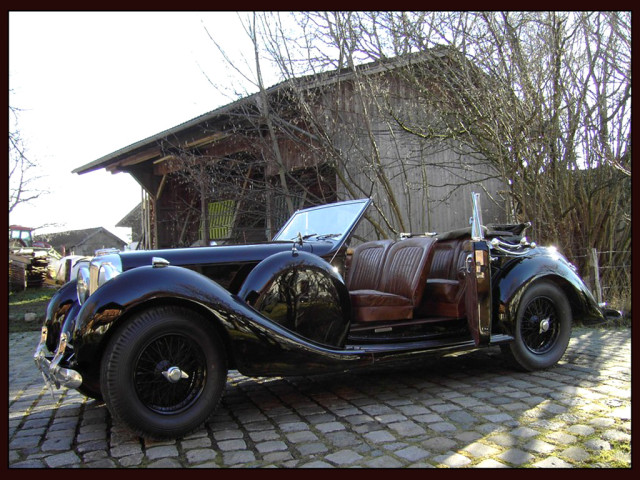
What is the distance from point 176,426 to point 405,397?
1.78 metres

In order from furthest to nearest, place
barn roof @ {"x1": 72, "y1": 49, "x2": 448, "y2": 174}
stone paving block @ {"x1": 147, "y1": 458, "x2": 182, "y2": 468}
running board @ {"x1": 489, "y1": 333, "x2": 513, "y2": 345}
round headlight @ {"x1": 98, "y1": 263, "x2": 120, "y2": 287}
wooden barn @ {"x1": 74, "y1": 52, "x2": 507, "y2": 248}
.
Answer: wooden barn @ {"x1": 74, "y1": 52, "x2": 507, "y2": 248} → barn roof @ {"x1": 72, "y1": 49, "x2": 448, "y2": 174} → running board @ {"x1": 489, "y1": 333, "x2": 513, "y2": 345} → round headlight @ {"x1": 98, "y1": 263, "x2": 120, "y2": 287} → stone paving block @ {"x1": 147, "y1": 458, "x2": 182, "y2": 468}

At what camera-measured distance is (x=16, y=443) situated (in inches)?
128

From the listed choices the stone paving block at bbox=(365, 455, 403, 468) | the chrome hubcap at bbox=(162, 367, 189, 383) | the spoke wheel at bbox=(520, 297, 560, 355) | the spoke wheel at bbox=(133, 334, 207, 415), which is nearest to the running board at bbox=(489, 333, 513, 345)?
the spoke wheel at bbox=(520, 297, 560, 355)

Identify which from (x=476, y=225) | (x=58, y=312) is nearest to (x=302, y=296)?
(x=476, y=225)

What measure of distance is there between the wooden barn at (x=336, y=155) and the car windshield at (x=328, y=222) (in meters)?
2.02

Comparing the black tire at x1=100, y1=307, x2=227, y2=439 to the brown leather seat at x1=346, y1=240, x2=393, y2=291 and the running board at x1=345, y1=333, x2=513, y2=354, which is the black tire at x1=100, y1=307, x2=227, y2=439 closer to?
the running board at x1=345, y1=333, x2=513, y2=354

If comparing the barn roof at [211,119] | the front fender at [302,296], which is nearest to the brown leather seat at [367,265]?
the front fender at [302,296]

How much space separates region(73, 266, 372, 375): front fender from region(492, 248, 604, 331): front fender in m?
1.61

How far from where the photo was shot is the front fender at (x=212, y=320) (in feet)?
10.1

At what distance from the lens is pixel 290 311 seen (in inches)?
147

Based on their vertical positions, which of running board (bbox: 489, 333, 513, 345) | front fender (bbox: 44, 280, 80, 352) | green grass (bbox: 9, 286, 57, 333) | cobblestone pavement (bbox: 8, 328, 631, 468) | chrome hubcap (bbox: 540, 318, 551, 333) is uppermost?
front fender (bbox: 44, 280, 80, 352)

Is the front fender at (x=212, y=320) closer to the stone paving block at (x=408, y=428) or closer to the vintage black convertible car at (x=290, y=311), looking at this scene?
the vintage black convertible car at (x=290, y=311)

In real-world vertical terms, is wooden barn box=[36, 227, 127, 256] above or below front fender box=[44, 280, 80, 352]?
above

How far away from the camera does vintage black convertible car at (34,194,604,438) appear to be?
3.12 m
